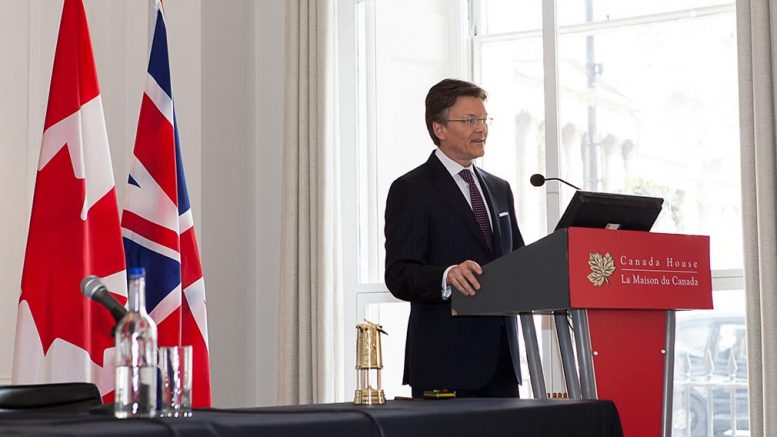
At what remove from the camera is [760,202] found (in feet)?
14.1

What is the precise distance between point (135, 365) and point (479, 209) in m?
1.84

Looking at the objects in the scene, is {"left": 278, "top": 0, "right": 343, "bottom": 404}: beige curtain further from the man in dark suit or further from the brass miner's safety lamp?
the brass miner's safety lamp

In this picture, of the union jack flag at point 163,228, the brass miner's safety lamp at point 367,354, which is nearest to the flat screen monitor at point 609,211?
the brass miner's safety lamp at point 367,354

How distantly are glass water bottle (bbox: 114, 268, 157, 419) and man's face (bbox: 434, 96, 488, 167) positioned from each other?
1.87m

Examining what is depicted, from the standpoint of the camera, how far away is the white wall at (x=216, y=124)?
4996 millimetres

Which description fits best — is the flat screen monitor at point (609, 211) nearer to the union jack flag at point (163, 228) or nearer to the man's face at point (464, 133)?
the man's face at point (464, 133)

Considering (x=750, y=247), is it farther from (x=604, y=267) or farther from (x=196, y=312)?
(x=196, y=312)

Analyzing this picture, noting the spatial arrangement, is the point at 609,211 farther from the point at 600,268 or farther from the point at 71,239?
the point at 71,239

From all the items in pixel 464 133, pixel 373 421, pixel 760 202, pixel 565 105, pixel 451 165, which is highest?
pixel 565 105

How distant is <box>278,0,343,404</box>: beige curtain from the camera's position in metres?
5.51

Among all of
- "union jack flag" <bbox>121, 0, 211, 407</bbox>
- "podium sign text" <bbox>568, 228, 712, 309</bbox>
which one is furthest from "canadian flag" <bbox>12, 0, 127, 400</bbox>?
"podium sign text" <bbox>568, 228, 712, 309</bbox>

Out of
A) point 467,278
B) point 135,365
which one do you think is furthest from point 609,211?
point 135,365

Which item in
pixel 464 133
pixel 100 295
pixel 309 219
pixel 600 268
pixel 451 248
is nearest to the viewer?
pixel 100 295

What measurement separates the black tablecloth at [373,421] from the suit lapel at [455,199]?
39.6 inches
